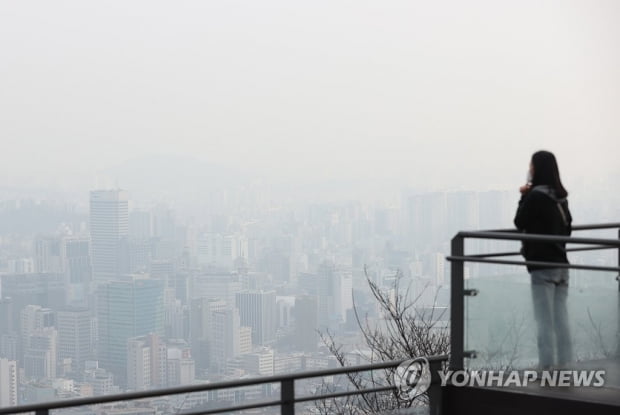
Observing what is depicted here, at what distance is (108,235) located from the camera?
37156mm

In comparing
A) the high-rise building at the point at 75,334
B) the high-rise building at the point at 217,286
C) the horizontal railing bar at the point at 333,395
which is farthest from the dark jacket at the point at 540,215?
the high-rise building at the point at 217,286

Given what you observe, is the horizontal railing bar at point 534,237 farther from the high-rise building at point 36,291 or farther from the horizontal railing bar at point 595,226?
the high-rise building at point 36,291

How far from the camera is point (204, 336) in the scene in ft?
105

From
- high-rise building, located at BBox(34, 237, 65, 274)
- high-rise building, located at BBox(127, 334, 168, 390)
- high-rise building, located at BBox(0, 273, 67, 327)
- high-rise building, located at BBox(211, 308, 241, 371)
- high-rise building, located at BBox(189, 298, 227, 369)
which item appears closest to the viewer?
high-rise building, located at BBox(127, 334, 168, 390)

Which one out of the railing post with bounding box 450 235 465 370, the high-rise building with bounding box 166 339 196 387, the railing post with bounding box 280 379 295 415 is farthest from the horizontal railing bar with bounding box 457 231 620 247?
the high-rise building with bounding box 166 339 196 387

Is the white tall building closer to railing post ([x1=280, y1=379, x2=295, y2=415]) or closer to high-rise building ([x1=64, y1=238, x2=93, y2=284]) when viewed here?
high-rise building ([x1=64, y1=238, x2=93, y2=284])

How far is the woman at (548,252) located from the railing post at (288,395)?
172cm

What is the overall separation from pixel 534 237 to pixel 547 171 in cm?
52

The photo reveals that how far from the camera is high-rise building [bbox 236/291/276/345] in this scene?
29.7 m

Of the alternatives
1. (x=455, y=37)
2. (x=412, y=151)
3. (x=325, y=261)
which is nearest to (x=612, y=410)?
(x=325, y=261)

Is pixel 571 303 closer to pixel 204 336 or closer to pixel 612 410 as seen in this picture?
pixel 612 410

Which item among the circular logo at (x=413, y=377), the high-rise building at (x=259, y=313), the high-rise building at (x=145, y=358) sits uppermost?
the circular logo at (x=413, y=377)

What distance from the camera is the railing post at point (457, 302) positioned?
26.1 ft

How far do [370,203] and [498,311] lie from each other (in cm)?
3155
